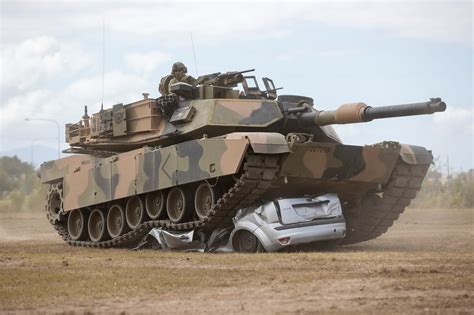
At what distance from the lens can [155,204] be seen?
21000 millimetres

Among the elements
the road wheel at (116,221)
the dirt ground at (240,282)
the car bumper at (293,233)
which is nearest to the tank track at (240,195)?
the car bumper at (293,233)

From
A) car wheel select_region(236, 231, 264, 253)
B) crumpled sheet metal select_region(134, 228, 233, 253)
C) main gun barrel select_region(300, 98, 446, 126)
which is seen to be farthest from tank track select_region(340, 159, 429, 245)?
crumpled sheet metal select_region(134, 228, 233, 253)

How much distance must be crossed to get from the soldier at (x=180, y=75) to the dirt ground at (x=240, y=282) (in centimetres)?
420

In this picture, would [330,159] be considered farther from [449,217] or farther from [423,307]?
[449,217]

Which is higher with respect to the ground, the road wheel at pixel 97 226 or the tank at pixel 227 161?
the tank at pixel 227 161

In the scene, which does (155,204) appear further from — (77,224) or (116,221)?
(77,224)

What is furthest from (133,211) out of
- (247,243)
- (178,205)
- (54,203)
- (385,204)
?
(385,204)

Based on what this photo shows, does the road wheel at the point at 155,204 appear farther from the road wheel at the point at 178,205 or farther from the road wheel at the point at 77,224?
the road wheel at the point at 77,224

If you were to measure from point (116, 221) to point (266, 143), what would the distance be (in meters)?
6.69

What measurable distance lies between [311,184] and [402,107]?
2.67 m

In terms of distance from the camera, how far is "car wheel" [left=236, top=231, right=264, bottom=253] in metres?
18.6

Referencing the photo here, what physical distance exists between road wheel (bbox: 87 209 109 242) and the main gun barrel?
609cm

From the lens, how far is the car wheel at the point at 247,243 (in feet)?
61.0

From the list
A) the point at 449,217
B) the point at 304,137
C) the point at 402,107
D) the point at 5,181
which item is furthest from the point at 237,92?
the point at 5,181
